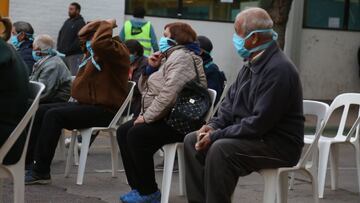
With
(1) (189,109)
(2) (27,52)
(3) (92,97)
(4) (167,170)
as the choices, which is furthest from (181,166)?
(2) (27,52)

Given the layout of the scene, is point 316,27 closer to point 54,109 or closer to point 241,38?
point 54,109

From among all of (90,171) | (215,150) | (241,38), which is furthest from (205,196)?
(90,171)

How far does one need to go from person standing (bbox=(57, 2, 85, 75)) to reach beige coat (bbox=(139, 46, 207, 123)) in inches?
256

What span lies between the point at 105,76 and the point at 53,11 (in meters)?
6.77

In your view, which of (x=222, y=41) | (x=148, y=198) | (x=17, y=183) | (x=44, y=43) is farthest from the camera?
(x=222, y=41)

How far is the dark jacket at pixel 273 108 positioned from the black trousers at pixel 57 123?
204cm

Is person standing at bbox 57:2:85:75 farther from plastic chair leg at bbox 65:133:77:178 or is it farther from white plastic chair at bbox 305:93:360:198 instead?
white plastic chair at bbox 305:93:360:198

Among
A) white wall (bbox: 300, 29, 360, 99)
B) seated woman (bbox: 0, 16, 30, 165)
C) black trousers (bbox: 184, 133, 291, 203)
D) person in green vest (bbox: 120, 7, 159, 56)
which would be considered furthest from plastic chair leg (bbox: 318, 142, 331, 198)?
white wall (bbox: 300, 29, 360, 99)

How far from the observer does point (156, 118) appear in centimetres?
562

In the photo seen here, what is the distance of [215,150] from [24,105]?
4.03ft

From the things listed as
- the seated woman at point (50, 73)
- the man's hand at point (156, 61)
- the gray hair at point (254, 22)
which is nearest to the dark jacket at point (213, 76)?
the man's hand at point (156, 61)

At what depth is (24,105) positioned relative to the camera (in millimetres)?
4527

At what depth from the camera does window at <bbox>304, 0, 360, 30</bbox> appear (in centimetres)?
1641

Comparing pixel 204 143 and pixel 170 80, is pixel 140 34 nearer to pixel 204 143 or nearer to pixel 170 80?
pixel 170 80
